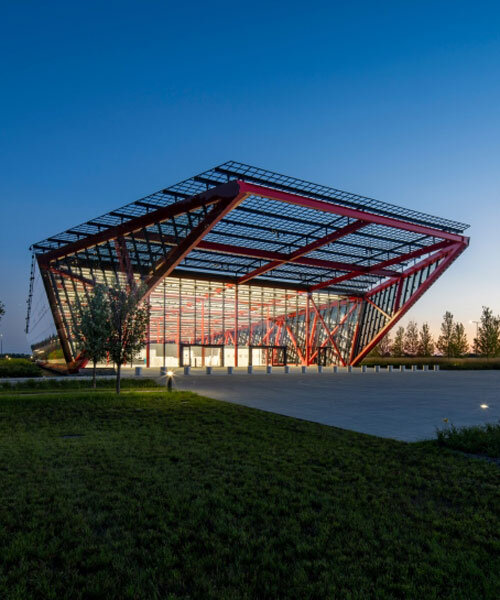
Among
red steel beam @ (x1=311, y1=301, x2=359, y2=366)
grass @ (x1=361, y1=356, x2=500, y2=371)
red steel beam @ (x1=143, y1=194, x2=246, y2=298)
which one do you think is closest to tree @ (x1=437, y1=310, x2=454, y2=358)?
grass @ (x1=361, y1=356, x2=500, y2=371)

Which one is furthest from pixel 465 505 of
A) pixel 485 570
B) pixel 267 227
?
pixel 267 227

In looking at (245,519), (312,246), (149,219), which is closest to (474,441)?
(245,519)

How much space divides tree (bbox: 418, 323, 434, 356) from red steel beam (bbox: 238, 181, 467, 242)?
51.8 metres

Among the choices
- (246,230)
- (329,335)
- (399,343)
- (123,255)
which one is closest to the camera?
(123,255)

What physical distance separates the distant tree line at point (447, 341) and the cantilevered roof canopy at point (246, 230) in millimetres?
35599

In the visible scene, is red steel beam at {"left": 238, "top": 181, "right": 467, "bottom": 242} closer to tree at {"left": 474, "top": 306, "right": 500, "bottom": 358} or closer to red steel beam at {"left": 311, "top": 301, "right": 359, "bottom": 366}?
red steel beam at {"left": 311, "top": 301, "right": 359, "bottom": 366}

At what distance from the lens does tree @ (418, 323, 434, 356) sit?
280ft

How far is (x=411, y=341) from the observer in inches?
3644

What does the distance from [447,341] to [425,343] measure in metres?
4.72

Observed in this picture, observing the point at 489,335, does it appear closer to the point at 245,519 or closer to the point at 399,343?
the point at 399,343

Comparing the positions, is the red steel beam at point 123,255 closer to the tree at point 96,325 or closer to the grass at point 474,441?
the tree at point 96,325

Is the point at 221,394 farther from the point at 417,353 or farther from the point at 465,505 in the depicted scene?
the point at 417,353

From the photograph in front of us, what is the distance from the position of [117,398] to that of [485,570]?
50.4 feet

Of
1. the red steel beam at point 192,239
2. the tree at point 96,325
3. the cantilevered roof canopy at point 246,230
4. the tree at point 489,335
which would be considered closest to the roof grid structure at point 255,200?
the cantilevered roof canopy at point 246,230
